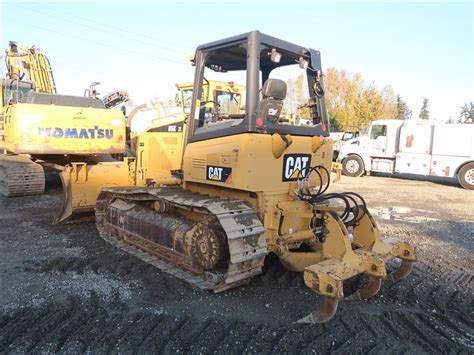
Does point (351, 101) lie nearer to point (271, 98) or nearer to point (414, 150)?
point (414, 150)

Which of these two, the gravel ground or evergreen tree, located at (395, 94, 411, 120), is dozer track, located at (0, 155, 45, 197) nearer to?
the gravel ground

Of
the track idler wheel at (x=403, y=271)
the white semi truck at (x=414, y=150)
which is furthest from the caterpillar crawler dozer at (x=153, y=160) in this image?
the white semi truck at (x=414, y=150)

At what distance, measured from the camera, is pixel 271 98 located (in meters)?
3.99

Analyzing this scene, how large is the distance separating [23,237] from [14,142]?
2.56m

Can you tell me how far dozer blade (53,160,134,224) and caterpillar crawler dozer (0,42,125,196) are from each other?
498 millimetres

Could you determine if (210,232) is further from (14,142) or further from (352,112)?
(352,112)

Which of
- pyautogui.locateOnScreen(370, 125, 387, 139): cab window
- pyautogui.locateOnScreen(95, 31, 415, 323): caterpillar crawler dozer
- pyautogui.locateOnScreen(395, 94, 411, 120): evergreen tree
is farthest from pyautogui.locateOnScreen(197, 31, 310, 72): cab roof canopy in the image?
pyautogui.locateOnScreen(395, 94, 411, 120): evergreen tree

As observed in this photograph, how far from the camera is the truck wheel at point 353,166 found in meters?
16.8

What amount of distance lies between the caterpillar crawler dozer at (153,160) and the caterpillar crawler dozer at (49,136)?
2.17 feet

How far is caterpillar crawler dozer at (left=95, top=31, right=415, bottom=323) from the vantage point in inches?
144

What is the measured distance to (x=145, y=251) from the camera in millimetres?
4953

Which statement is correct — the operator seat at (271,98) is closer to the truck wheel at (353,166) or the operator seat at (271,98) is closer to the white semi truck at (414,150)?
the white semi truck at (414,150)

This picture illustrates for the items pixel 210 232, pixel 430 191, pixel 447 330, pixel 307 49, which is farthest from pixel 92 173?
pixel 430 191

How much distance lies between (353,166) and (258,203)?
13850 millimetres
